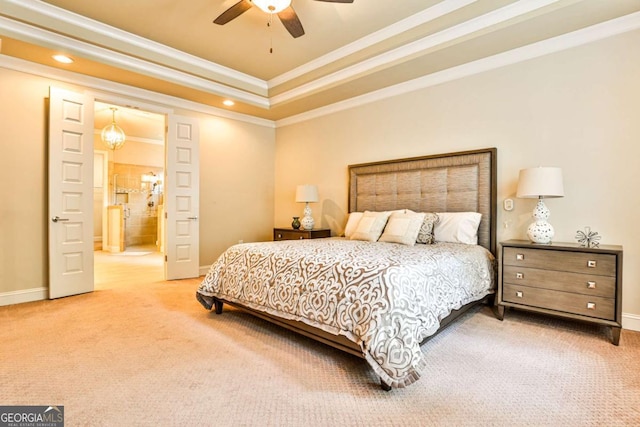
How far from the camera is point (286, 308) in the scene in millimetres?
2396

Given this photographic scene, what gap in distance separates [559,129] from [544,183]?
0.71m

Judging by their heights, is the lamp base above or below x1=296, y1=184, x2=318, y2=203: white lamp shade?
→ below

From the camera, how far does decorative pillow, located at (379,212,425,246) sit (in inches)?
128

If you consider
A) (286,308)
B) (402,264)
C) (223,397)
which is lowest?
(223,397)

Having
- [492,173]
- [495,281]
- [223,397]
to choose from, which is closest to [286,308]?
[223,397]

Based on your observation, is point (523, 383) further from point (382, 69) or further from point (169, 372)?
point (382, 69)

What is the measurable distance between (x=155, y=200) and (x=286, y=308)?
8037 mm

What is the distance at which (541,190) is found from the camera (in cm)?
272

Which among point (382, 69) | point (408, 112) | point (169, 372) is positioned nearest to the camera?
point (169, 372)

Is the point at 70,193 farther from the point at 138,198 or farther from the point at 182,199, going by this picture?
the point at 138,198

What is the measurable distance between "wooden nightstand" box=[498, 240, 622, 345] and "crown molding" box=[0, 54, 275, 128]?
4.41 meters

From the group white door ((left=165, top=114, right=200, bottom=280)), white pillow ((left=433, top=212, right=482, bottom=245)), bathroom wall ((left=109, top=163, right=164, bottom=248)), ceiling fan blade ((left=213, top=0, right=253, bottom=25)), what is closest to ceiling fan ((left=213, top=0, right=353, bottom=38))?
ceiling fan blade ((left=213, top=0, right=253, bottom=25))

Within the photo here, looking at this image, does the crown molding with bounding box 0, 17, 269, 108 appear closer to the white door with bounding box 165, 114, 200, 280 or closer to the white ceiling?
the white ceiling

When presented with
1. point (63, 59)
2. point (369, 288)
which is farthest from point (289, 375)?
point (63, 59)
